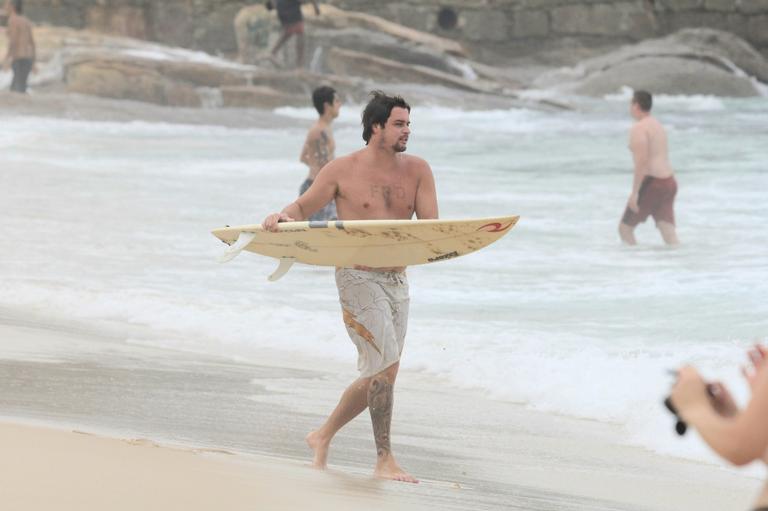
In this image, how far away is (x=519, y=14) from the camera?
122 feet

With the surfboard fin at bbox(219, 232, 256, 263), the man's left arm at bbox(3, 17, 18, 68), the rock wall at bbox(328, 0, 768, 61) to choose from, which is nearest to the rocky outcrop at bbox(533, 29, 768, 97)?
the rock wall at bbox(328, 0, 768, 61)

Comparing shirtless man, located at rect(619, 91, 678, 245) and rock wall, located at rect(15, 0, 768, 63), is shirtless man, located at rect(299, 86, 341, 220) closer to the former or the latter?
shirtless man, located at rect(619, 91, 678, 245)

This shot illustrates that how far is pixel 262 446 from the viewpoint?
239 inches

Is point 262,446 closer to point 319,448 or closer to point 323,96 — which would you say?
point 319,448

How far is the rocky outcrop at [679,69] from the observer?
33.3 meters

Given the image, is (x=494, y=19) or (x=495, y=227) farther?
(x=494, y=19)

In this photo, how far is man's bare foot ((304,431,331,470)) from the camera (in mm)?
5691

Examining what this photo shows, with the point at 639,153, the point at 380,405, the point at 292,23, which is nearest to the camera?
the point at 380,405

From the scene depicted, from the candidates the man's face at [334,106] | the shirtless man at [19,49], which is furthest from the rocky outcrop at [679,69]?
the man's face at [334,106]

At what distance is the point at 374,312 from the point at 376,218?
1.20ft

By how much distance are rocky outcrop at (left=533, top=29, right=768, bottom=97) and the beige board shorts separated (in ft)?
93.4

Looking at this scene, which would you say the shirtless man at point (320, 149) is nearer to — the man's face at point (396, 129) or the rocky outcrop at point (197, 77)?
the man's face at point (396, 129)

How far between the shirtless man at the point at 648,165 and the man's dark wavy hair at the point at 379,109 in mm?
6681

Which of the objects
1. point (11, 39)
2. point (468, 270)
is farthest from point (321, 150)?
point (11, 39)
